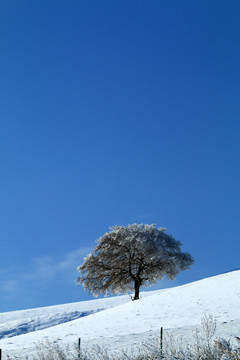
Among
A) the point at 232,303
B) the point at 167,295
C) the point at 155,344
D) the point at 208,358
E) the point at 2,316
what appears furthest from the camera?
the point at 2,316

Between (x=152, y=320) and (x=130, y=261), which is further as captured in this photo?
(x=130, y=261)

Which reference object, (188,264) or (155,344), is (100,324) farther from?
(188,264)

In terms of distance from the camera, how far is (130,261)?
4259cm

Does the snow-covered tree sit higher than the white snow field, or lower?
higher

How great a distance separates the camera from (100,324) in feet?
78.0

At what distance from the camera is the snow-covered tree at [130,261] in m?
42.0

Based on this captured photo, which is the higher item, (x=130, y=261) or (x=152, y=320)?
(x=130, y=261)

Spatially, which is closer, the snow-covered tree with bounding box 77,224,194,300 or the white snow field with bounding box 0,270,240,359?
the white snow field with bounding box 0,270,240,359

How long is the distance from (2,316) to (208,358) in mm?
54688

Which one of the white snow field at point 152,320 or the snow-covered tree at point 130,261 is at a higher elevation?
the snow-covered tree at point 130,261

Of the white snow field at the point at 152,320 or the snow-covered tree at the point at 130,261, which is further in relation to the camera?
the snow-covered tree at the point at 130,261

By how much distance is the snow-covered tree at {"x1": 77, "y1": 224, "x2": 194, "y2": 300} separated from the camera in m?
42.0

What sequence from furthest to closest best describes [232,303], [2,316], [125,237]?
[2,316] → [125,237] → [232,303]

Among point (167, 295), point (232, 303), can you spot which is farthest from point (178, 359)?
point (167, 295)
